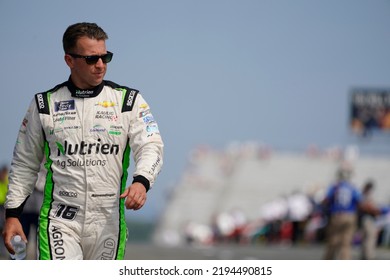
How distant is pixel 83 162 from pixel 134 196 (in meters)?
0.52

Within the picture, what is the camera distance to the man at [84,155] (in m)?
5.89

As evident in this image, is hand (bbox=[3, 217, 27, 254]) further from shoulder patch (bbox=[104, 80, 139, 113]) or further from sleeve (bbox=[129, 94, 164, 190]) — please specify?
shoulder patch (bbox=[104, 80, 139, 113])

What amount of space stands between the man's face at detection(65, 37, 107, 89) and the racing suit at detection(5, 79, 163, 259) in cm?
6

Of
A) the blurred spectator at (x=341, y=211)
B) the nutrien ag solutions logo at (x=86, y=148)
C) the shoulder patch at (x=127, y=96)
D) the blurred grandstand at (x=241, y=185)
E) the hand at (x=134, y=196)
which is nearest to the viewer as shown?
the hand at (x=134, y=196)

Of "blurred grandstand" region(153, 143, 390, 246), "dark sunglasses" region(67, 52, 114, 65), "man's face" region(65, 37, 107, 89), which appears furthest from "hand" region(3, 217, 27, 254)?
"blurred grandstand" region(153, 143, 390, 246)

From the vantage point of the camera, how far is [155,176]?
5867mm

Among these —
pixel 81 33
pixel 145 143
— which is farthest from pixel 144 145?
pixel 81 33

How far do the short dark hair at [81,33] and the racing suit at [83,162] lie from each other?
262 mm

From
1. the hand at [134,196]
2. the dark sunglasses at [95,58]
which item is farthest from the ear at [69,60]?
the hand at [134,196]

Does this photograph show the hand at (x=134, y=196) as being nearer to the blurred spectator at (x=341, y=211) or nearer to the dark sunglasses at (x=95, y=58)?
the dark sunglasses at (x=95, y=58)

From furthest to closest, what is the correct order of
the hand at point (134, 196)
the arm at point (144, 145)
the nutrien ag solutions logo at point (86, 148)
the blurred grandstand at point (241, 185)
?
the blurred grandstand at point (241, 185) → the nutrien ag solutions logo at point (86, 148) → the arm at point (144, 145) → the hand at point (134, 196)

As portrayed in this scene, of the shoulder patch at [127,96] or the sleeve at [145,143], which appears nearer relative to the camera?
the sleeve at [145,143]

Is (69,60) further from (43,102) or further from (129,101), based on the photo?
(129,101)

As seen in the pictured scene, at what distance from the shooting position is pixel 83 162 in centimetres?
588
